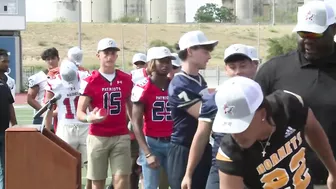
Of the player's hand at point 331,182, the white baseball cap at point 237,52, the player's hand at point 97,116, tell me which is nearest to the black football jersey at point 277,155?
the player's hand at point 331,182

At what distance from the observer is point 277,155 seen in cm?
402

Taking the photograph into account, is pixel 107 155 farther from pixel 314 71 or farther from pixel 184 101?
pixel 314 71

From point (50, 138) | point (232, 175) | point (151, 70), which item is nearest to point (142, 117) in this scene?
point (151, 70)

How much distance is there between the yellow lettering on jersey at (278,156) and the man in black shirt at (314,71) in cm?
72

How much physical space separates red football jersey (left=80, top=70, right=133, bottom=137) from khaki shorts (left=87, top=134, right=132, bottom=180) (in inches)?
2.8

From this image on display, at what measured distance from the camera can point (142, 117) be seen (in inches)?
311

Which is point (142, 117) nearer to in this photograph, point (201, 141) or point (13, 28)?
point (201, 141)

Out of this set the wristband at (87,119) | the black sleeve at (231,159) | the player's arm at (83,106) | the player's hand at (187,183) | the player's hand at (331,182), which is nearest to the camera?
the black sleeve at (231,159)

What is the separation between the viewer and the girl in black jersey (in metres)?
3.70

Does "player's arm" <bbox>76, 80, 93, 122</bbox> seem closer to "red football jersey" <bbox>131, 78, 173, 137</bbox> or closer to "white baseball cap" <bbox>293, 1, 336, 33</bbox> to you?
"red football jersey" <bbox>131, 78, 173, 137</bbox>

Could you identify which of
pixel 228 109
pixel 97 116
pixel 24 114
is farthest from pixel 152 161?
pixel 24 114

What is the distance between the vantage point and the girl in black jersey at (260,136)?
3695 millimetres

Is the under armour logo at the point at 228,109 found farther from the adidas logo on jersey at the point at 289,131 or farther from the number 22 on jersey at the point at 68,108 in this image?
the number 22 on jersey at the point at 68,108

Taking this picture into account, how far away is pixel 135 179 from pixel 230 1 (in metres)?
110
